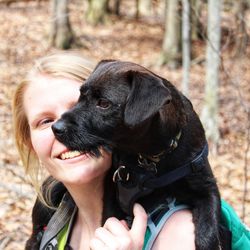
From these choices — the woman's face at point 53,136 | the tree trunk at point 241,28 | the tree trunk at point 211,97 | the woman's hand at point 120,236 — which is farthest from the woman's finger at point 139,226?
the tree trunk at point 211,97

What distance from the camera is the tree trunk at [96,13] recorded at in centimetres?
1861

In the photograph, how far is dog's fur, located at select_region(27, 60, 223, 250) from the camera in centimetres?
238

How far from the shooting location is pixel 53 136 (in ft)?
8.21

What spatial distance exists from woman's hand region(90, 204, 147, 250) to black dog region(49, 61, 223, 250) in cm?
21

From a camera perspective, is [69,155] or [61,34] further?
[61,34]

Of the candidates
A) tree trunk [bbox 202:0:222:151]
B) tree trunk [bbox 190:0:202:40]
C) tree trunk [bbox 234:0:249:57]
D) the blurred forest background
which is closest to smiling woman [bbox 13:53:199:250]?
the blurred forest background

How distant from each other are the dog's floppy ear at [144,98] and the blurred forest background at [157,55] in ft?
3.76

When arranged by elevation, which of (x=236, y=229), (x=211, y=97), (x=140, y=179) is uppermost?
(x=140, y=179)

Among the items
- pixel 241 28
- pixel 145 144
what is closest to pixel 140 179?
pixel 145 144

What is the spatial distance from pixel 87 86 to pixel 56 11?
1073cm

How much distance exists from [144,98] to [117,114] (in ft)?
0.62

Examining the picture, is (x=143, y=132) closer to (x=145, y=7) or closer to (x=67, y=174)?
(x=67, y=174)

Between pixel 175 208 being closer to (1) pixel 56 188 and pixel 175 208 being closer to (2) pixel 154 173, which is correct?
(2) pixel 154 173

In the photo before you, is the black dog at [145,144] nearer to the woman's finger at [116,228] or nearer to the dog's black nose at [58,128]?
the dog's black nose at [58,128]
